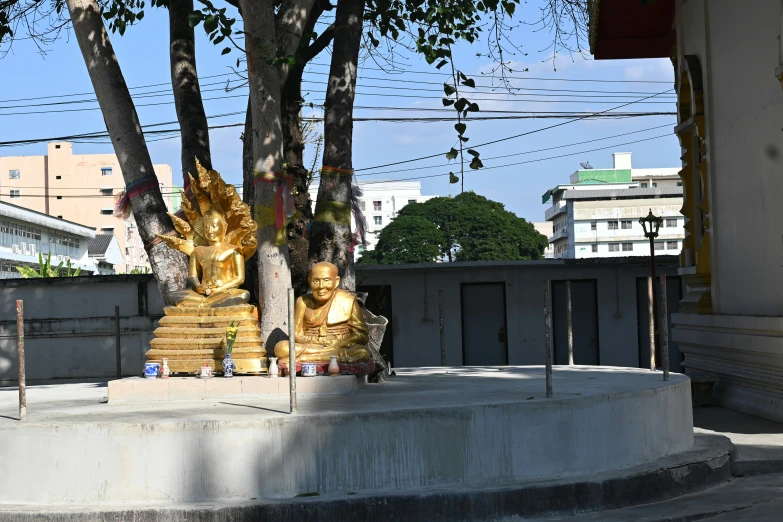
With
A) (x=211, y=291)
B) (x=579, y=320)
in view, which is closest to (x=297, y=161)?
(x=211, y=291)

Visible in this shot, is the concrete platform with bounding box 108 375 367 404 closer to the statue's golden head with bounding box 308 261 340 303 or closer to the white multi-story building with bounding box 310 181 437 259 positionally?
the statue's golden head with bounding box 308 261 340 303

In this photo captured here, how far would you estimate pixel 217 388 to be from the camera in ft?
30.2

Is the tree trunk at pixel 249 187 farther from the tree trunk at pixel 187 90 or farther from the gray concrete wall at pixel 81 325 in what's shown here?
the gray concrete wall at pixel 81 325

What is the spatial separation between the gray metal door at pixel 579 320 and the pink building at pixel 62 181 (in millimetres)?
54666

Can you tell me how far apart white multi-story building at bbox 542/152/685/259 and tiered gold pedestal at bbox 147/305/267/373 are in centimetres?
7409

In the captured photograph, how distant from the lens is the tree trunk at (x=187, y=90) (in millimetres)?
11830

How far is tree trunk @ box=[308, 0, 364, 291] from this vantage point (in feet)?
36.7

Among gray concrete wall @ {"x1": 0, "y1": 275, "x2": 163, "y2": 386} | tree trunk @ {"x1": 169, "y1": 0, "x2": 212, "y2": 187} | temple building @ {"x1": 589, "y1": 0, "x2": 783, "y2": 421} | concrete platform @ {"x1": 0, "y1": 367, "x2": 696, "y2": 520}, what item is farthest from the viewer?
gray concrete wall @ {"x1": 0, "y1": 275, "x2": 163, "y2": 386}

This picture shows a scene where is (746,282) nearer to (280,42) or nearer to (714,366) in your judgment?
(714,366)

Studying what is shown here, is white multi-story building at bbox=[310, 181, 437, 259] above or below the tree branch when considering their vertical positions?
above

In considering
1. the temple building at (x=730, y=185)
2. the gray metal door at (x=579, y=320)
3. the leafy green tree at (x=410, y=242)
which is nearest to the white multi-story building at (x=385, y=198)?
the leafy green tree at (x=410, y=242)

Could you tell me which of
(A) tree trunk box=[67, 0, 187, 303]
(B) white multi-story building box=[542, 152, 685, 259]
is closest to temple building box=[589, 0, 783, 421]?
(A) tree trunk box=[67, 0, 187, 303]

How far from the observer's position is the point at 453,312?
21.0 metres

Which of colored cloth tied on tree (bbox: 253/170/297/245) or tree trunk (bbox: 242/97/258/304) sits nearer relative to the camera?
colored cloth tied on tree (bbox: 253/170/297/245)
